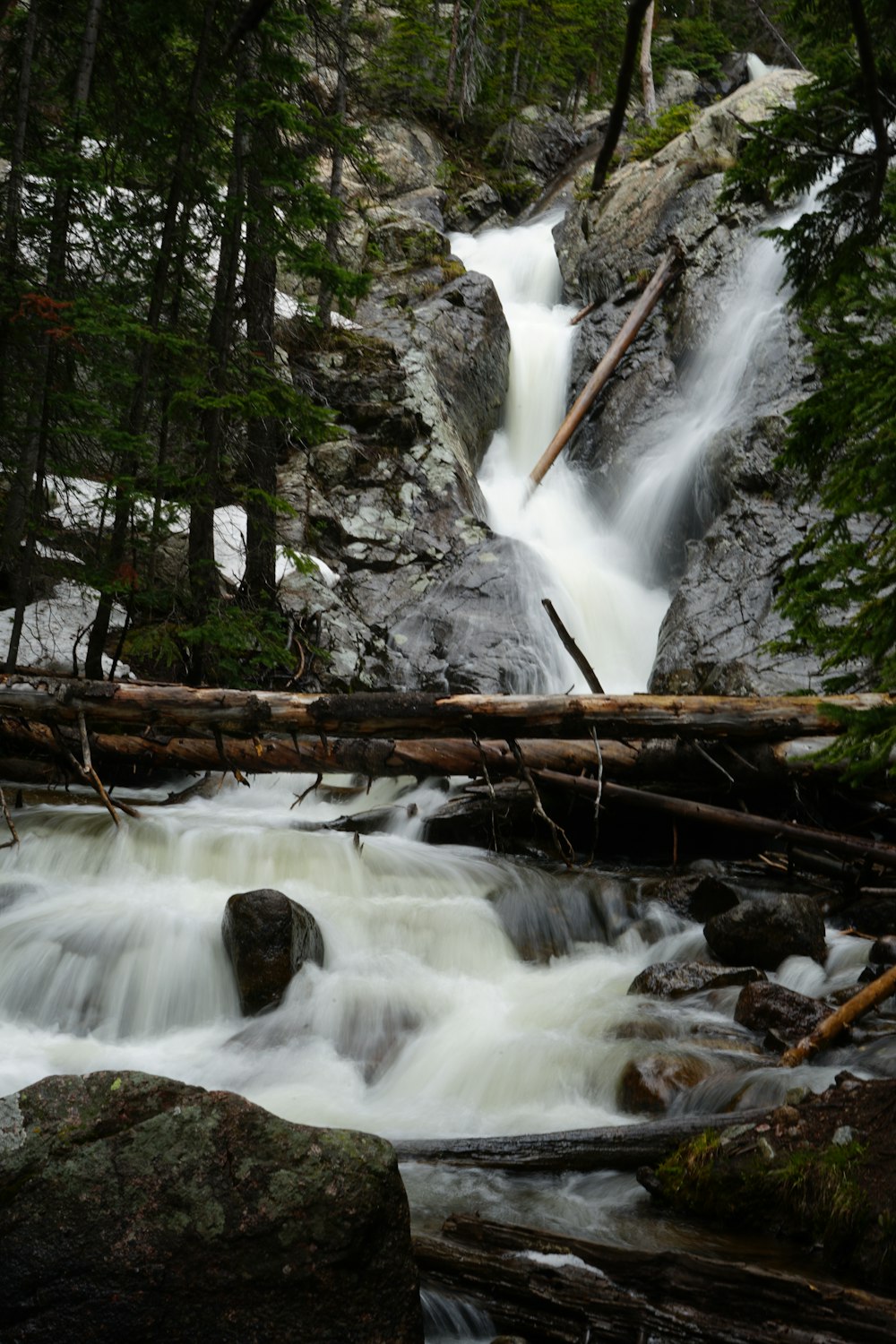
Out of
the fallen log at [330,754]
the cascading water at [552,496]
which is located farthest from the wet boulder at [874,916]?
the cascading water at [552,496]

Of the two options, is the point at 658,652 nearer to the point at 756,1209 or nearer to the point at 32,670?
the point at 32,670

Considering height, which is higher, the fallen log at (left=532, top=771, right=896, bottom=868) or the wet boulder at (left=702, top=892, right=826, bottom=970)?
the fallen log at (left=532, top=771, right=896, bottom=868)

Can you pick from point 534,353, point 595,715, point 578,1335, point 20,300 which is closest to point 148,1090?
point 578,1335

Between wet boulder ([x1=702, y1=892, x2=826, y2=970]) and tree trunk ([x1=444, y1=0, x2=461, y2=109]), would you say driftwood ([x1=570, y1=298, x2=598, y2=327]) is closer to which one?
tree trunk ([x1=444, y1=0, x2=461, y2=109])

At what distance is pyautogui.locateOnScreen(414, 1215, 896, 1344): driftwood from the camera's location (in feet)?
8.71

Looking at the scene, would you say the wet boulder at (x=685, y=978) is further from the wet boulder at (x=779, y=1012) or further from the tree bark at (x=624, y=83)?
the tree bark at (x=624, y=83)

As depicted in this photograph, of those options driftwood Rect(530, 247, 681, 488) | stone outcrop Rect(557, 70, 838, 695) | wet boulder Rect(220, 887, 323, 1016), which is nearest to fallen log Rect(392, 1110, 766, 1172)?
wet boulder Rect(220, 887, 323, 1016)

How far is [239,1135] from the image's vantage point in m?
2.82

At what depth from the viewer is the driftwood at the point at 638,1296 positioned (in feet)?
8.71

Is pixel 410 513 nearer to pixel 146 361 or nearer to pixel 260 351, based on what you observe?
pixel 260 351

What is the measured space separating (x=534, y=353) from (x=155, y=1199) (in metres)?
18.9

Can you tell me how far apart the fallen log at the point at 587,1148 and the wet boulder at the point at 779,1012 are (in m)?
1.10

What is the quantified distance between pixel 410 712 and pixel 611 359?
13037 mm

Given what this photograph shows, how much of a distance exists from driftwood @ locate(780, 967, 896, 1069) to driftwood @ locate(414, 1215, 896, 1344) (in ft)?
5.68
